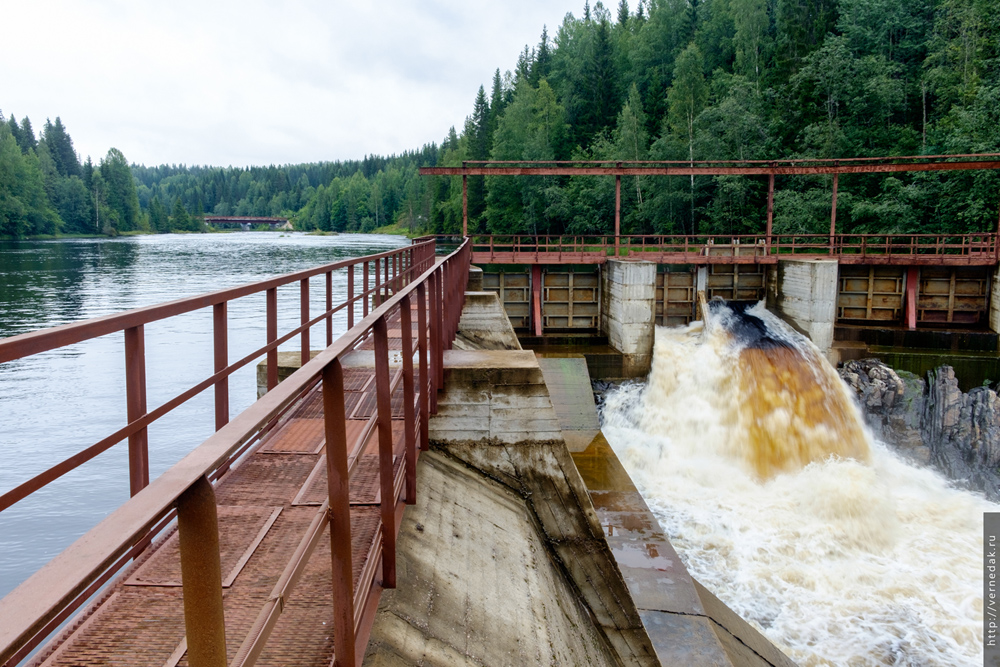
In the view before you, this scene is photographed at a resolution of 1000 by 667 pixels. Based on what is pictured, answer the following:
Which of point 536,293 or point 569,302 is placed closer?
point 536,293

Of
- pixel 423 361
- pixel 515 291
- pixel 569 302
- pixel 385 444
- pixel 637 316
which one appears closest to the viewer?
pixel 385 444

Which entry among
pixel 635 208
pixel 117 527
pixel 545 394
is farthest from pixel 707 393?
pixel 635 208

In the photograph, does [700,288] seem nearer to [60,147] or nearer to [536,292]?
[536,292]

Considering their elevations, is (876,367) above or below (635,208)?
below

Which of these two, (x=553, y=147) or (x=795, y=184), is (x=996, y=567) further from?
(x=553, y=147)

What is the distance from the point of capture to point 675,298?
23.5m

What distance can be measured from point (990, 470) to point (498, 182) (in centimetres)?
4598

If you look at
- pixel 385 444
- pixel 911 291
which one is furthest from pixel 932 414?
pixel 385 444

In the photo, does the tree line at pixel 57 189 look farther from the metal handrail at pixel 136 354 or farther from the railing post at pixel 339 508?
the railing post at pixel 339 508

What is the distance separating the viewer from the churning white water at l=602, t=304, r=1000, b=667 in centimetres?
1005

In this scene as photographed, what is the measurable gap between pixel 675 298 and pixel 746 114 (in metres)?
23.3

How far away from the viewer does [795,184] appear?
3800 cm

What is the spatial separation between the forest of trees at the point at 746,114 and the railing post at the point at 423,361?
3089 cm

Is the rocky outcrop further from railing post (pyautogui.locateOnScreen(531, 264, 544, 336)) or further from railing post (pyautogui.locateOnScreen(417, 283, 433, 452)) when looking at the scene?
railing post (pyautogui.locateOnScreen(417, 283, 433, 452))
